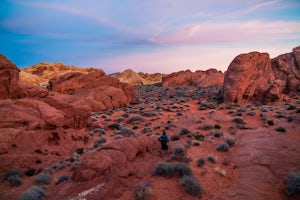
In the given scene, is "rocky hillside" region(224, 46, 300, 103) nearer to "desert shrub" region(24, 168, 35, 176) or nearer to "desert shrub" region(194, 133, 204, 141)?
"desert shrub" region(194, 133, 204, 141)

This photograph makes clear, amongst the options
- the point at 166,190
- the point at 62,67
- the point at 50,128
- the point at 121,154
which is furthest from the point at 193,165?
the point at 62,67

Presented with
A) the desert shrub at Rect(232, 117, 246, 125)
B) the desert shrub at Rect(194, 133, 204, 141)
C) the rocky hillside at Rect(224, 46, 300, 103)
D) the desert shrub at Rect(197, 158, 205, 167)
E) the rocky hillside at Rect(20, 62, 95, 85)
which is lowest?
the desert shrub at Rect(197, 158, 205, 167)

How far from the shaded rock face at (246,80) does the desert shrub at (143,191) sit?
81.3 feet

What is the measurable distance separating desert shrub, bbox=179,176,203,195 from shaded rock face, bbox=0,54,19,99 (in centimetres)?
1425

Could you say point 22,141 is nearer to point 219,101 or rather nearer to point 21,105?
point 21,105

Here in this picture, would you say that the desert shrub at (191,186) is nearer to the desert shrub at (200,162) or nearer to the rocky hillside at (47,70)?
the desert shrub at (200,162)

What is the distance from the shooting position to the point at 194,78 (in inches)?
2562

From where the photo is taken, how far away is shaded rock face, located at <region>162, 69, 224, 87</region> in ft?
200

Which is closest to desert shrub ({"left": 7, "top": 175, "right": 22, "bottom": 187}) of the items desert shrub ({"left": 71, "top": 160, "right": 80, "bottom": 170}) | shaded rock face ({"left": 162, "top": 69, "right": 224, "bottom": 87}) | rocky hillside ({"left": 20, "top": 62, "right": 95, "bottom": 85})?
desert shrub ({"left": 71, "top": 160, "right": 80, "bottom": 170})

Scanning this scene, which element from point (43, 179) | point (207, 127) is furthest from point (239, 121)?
point (43, 179)

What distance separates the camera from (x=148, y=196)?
8273 mm

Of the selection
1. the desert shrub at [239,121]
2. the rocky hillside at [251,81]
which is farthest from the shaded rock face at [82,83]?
the desert shrub at [239,121]

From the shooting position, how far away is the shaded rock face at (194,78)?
60906mm

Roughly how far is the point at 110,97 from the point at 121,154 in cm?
2237
